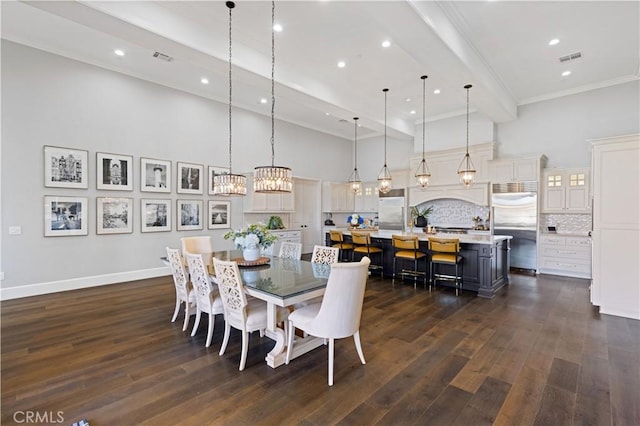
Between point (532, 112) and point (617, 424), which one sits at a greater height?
point (532, 112)

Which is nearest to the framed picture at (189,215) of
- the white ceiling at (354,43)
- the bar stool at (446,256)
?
the white ceiling at (354,43)

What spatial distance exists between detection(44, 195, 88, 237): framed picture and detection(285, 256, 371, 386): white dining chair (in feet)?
16.2

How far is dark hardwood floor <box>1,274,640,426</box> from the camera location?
2.17 meters

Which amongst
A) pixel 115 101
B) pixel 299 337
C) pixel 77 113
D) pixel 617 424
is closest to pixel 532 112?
pixel 617 424

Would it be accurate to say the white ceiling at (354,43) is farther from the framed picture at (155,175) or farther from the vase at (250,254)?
the vase at (250,254)

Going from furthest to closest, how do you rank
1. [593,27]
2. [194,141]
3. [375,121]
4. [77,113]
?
[375,121]
[194,141]
[77,113]
[593,27]

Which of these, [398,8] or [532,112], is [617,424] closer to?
[398,8]

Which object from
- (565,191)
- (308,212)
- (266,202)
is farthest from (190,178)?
(565,191)

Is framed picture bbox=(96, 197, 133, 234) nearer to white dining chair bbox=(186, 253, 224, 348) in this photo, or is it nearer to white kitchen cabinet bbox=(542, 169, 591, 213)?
white dining chair bbox=(186, 253, 224, 348)

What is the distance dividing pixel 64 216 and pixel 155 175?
1678 mm

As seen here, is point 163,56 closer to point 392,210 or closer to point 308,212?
point 308,212

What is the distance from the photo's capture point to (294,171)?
8891 millimetres

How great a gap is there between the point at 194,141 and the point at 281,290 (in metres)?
5.38

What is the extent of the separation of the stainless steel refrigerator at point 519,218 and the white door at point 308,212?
4.99 m
